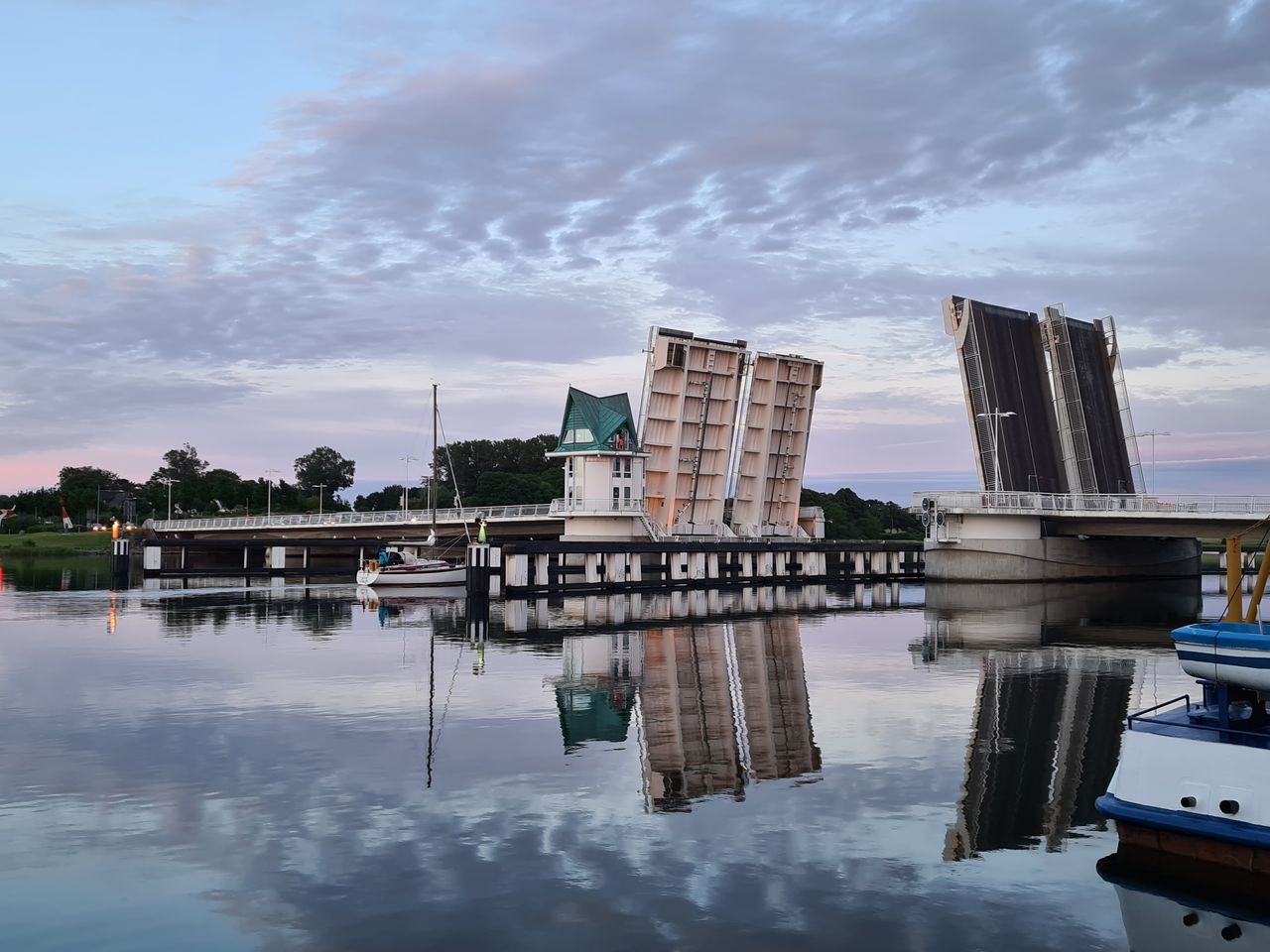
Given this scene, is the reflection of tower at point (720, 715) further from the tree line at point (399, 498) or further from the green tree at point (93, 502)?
the green tree at point (93, 502)

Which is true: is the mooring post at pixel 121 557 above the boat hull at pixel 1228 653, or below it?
below

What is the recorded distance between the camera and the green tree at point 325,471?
135500 millimetres

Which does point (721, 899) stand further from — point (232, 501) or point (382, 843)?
point (232, 501)

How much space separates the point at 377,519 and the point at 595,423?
19.0 metres

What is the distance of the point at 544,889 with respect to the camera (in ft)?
29.0

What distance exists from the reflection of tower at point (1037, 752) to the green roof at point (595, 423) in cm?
3073

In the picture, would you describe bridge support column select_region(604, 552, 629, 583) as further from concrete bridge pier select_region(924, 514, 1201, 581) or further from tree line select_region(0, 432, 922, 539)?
tree line select_region(0, 432, 922, 539)

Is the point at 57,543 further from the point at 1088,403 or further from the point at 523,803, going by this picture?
the point at 523,803

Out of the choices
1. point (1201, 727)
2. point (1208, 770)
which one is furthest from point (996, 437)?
point (1208, 770)

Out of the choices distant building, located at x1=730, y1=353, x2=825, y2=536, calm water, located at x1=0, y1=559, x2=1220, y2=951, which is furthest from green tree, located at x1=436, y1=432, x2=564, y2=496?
calm water, located at x1=0, y1=559, x2=1220, y2=951

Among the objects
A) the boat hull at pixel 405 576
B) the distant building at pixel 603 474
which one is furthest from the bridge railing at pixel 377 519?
the boat hull at pixel 405 576

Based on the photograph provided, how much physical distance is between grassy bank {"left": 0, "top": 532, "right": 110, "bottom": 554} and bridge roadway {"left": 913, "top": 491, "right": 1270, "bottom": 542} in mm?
71723

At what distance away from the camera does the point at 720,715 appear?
1662 cm

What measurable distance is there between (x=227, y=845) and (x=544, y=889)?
10.1 feet
